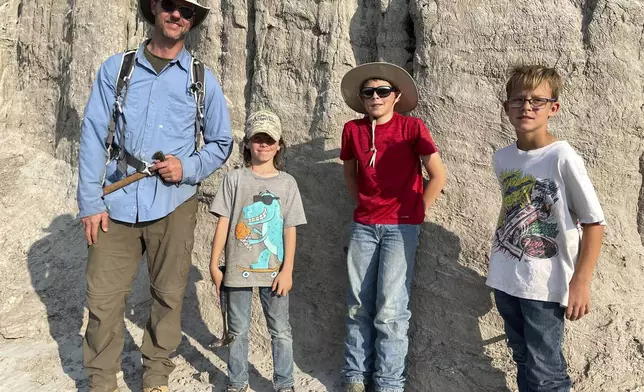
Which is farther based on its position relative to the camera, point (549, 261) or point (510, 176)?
point (510, 176)

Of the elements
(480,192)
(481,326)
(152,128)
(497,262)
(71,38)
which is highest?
(71,38)

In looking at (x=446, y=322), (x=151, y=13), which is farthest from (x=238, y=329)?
(x=151, y=13)

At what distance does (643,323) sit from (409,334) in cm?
131

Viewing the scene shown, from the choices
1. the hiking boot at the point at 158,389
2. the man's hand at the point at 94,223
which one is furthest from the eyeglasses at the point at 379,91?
the hiking boot at the point at 158,389

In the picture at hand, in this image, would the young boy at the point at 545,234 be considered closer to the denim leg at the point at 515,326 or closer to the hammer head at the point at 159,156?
the denim leg at the point at 515,326

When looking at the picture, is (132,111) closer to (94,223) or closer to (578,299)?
(94,223)

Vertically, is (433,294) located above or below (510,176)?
below

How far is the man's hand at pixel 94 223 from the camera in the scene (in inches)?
107

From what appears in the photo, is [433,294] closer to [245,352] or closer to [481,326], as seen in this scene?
[481,326]

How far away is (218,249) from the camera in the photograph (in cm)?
289

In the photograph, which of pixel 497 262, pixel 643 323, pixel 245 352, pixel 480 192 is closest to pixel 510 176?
pixel 497 262

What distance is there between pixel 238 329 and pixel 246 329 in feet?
0.17

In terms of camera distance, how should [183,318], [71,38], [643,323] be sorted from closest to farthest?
[643,323] < [183,318] < [71,38]

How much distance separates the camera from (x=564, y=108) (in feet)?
9.35
